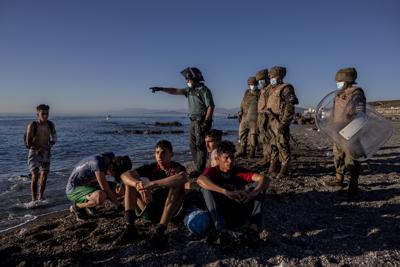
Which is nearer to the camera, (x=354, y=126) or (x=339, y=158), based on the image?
(x=354, y=126)

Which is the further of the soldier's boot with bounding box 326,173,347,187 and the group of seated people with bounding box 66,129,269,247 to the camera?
the soldier's boot with bounding box 326,173,347,187

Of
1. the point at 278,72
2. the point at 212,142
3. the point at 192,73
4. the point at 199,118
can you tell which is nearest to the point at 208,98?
the point at 199,118

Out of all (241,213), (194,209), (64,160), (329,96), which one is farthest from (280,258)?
(64,160)

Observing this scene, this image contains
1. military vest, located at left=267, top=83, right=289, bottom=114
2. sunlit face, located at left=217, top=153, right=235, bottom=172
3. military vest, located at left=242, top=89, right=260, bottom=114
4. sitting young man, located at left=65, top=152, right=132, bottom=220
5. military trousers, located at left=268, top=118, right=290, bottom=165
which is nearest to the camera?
sunlit face, located at left=217, top=153, right=235, bottom=172

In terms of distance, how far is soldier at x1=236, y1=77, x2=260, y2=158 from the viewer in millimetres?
10609

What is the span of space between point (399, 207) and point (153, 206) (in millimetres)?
4109

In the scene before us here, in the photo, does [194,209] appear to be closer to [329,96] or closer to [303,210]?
[303,210]

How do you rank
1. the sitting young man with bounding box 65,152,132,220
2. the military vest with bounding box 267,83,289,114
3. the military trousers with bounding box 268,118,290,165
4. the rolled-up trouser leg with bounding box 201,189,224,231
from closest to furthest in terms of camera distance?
1. the rolled-up trouser leg with bounding box 201,189,224,231
2. the sitting young man with bounding box 65,152,132,220
3. the military trousers with bounding box 268,118,290,165
4. the military vest with bounding box 267,83,289,114

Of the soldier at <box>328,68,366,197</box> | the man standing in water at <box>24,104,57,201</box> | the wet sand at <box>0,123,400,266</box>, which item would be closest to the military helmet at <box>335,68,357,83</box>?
the soldier at <box>328,68,366,197</box>

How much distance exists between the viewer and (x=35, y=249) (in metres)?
4.04

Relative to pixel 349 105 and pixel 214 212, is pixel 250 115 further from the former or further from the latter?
pixel 214 212

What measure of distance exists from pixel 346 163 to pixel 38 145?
20.1ft

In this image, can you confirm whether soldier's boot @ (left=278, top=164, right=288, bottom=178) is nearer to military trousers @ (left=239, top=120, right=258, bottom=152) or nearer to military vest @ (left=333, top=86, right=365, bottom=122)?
military vest @ (left=333, top=86, right=365, bottom=122)

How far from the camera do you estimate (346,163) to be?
6211 mm
